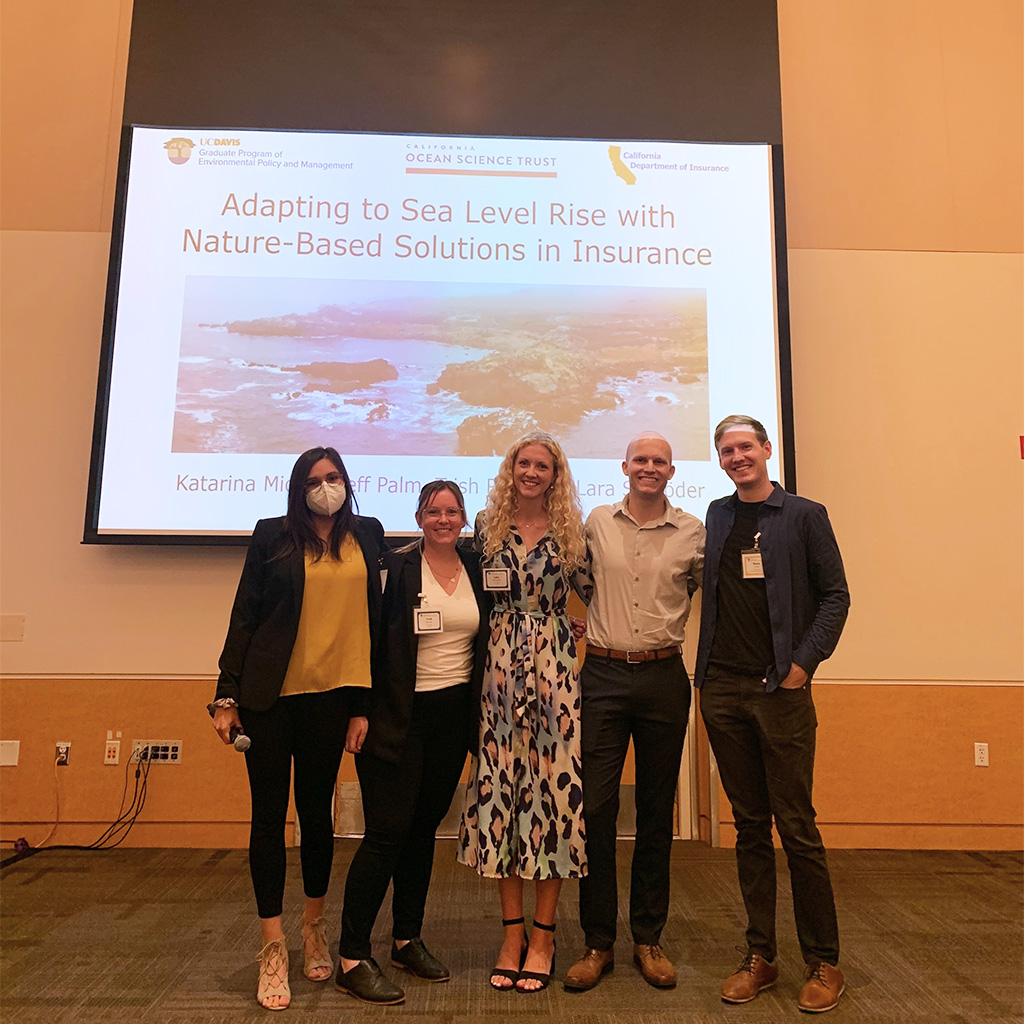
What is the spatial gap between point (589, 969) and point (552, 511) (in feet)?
4.15

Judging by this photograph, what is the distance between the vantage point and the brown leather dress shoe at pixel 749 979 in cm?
210

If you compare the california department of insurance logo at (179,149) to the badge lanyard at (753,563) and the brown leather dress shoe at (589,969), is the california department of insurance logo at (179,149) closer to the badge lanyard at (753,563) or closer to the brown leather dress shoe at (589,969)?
the badge lanyard at (753,563)

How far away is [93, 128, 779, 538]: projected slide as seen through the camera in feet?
12.0

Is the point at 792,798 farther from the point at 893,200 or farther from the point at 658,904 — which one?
the point at 893,200

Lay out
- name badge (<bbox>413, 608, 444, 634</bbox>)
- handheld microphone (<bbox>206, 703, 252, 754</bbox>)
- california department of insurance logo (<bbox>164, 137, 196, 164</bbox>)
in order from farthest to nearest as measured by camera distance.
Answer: california department of insurance logo (<bbox>164, 137, 196, 164</bbox>), name badge (<bbox>413, 608, 444, 634</bbox>), handheld microphone (<bbox>206, 703, 252, 754</bbox>)

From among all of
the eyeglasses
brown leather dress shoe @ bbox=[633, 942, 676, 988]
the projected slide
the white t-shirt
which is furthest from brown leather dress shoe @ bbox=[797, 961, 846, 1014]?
the projected slide

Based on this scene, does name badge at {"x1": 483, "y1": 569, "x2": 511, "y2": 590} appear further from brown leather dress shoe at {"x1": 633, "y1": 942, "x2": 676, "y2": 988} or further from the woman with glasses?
brown leather dress shoe at {"x1": 633, "y1": 942, "x2": 676, "y2": 988}

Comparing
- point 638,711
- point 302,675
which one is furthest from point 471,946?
point 302,675

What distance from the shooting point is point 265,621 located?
7.01 feet

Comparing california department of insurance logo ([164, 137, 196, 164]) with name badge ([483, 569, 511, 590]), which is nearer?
name badge ([483, 569, 511, 590])

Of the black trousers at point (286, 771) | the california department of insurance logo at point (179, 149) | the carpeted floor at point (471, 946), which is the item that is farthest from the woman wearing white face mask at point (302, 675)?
the california department of insurance logo at point (179, 149)

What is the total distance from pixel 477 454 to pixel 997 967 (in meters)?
2.66

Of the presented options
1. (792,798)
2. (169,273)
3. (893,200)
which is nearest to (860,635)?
(792,798)

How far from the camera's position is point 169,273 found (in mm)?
3756
